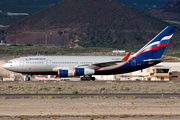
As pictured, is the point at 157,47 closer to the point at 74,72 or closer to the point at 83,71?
the point at 83,71

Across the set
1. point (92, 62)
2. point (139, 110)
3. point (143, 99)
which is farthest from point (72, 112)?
point (92, 62)

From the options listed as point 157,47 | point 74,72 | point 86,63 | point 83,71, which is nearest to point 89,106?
point 74,72

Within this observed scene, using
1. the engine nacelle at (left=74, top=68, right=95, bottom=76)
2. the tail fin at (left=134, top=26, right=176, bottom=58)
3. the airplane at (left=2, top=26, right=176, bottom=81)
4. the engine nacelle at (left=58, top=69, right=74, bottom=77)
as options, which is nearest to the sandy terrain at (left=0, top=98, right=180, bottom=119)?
the engine nacelle at (left=58, top=69, right=74, bottom=77)

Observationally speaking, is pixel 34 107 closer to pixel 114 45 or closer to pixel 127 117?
pixel 127 117

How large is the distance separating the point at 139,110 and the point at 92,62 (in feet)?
96.5

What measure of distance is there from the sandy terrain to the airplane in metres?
22.4

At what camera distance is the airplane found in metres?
52.5

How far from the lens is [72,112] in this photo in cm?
2392

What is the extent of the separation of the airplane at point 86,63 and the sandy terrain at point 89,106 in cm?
2236

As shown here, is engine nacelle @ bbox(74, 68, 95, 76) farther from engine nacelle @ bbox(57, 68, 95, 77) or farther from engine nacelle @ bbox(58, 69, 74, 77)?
engine nacelle @ bbox(58, 69, 74, 77)

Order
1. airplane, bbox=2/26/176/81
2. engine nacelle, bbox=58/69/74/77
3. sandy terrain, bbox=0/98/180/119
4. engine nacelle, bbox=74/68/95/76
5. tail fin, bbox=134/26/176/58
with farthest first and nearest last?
tail fin, bbox=134/26/176/58, airplane, bbox=2/26/176/81, engine nacelle, bbox=74/68/95/76, engine nacelle, bbox=58/69/74/77, sandy terrain, bbox=0/98/180/119

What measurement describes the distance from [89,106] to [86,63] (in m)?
27.6

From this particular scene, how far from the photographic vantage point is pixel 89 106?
86.9ft

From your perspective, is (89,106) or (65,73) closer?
(89,106)
